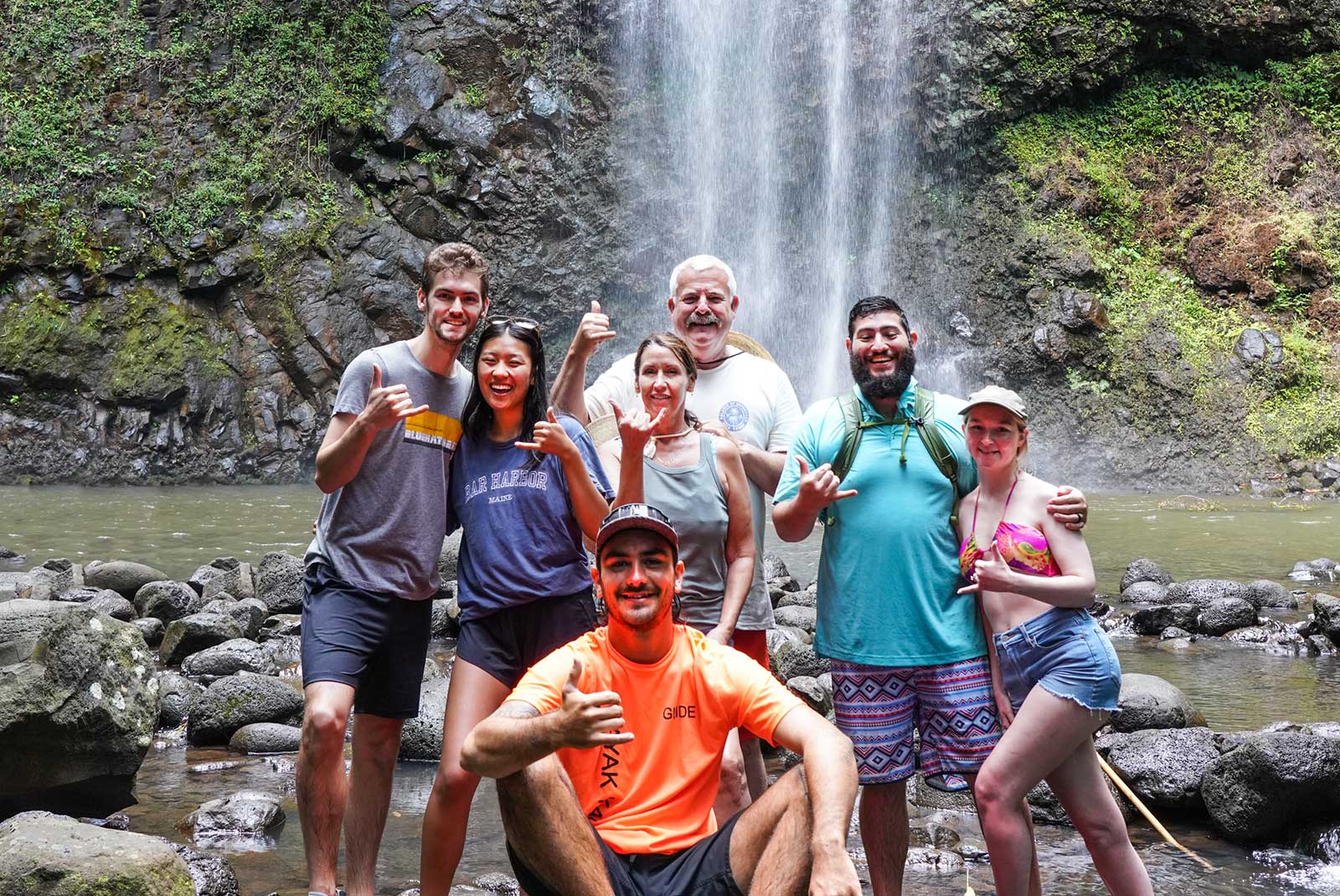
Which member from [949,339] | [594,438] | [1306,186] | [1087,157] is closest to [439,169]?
[949,339]

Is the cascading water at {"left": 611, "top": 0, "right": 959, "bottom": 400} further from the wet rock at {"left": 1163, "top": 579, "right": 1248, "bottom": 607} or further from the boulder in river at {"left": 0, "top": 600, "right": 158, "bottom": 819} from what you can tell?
the boulder in river at {"left": 0, "top": 600, "right": 158, "bottom": 819}

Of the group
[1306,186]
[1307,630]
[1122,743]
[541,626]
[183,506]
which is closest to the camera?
[541,626]

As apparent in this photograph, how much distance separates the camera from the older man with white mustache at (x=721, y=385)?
431 centimetres

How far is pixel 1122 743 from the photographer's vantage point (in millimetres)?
5531

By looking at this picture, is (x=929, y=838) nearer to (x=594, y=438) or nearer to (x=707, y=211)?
(x=594, y=438)

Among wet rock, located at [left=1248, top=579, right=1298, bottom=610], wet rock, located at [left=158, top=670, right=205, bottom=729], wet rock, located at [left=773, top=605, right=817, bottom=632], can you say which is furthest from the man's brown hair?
wet rock, located at [left=1248, top=579, right=1298, bottom=610]

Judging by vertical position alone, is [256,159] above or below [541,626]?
above

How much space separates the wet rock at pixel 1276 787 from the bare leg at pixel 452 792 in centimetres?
309

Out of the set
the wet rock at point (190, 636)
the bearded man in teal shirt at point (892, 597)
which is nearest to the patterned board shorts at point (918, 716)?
the bearded man in teal shirt at point (892, 597)

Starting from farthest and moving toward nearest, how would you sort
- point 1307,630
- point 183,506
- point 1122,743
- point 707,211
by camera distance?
point 707,211, point 183,506, point 1307,630, point 1122,743

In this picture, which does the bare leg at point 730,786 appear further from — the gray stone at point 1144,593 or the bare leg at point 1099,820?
Answer: the gray stone at point 1144,593

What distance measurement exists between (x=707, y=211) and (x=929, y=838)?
68.5 ft

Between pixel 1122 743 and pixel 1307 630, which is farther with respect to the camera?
pixel 1307 630

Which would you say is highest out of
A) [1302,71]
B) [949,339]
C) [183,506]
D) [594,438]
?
[1302,71]
